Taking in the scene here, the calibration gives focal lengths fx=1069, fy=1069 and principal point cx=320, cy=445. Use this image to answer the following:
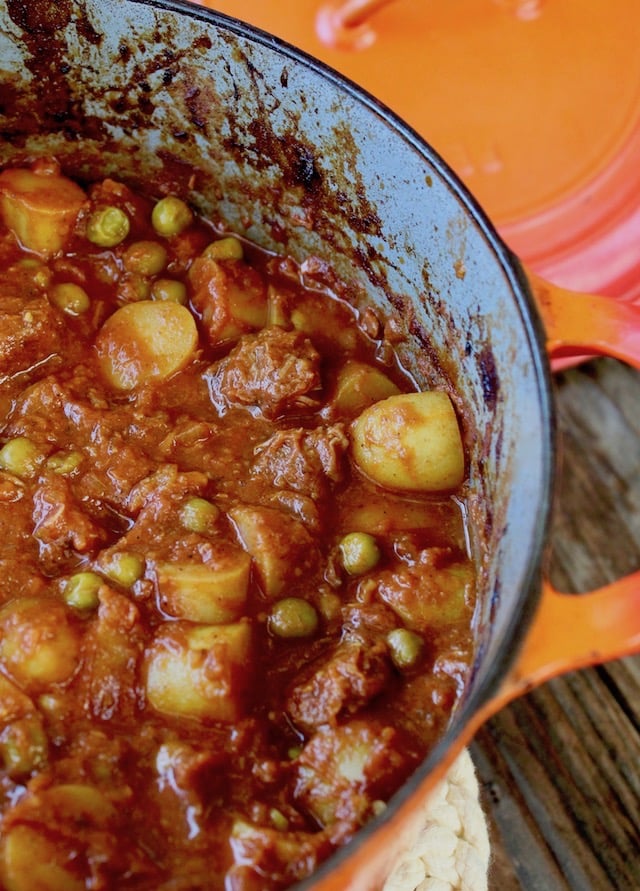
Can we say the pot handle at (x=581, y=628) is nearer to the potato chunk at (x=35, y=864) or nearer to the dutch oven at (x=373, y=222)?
the dutch oven at (x=373, y=222)

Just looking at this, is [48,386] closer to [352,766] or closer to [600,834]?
[352,766]

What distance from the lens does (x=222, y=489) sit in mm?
2297

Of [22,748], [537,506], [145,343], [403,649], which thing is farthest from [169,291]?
[537,506]

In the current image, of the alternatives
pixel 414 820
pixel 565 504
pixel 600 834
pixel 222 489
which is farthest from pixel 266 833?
pixel 565 504

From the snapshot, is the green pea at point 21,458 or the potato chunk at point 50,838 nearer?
the potato chunk at point 50,838

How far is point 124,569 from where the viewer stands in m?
2.12

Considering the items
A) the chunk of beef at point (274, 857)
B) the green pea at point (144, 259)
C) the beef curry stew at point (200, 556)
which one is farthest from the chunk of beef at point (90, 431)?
the chunk of beef at point (274, 857)

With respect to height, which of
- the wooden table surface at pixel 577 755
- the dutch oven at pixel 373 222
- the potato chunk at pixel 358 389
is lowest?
the wooden table surface at pixel 577 755

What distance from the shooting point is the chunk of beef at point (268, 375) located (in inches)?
94.0

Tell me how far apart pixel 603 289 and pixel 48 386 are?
68.3 inches

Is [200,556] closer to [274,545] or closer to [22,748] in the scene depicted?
[274,545]

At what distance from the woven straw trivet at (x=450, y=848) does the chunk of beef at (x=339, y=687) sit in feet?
1.09

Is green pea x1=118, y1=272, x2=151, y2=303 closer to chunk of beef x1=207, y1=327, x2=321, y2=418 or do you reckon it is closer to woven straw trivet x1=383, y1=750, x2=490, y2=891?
chunk of beef x1=207, y1=327, x2=321, y2=418

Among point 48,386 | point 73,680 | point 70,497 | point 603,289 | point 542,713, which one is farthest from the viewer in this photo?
point 603,289
